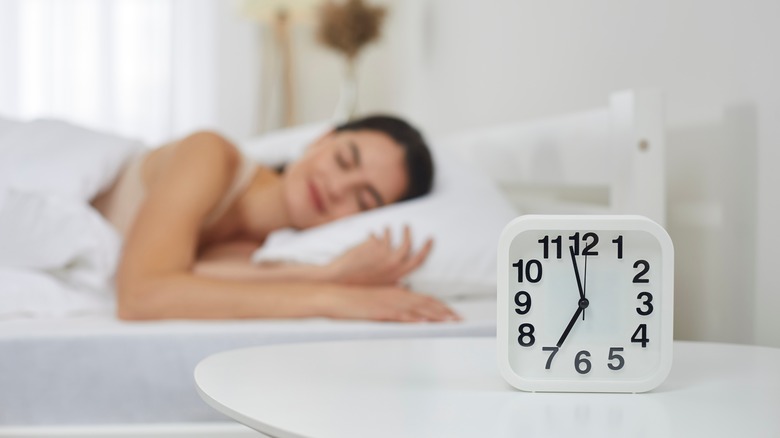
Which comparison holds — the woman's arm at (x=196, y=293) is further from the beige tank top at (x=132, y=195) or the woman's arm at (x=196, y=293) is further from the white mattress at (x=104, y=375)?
the beige tank top at (x=132, y=195)

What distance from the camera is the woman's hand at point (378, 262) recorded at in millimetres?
1303

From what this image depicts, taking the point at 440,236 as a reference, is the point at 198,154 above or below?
A: above

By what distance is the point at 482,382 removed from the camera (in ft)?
2.22

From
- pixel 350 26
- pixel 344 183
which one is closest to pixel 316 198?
pixel 344 183

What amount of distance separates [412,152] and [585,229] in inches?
33.6

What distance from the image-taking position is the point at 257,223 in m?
1.66

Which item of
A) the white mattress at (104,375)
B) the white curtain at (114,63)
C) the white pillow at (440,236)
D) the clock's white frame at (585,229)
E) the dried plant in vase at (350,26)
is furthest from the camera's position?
the white curtain at (114,63)

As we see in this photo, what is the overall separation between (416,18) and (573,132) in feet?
5.41

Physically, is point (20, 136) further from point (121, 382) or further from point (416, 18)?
point (416, 18)

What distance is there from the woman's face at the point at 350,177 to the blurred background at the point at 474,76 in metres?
0.39

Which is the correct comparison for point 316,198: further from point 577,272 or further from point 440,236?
point 577,272

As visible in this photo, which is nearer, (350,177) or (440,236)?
(440,236)

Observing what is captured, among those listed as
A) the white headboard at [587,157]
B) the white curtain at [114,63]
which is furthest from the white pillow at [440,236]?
the white curtain at [114,63]

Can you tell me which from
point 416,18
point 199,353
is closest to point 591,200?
point 199,353
